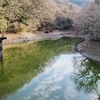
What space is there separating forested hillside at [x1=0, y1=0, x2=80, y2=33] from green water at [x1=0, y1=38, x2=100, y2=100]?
10.6 metres

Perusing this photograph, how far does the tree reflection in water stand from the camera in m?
10.9

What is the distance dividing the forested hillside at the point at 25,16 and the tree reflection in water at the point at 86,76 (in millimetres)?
12372

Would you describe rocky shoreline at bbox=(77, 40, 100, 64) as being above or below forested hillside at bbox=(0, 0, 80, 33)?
below

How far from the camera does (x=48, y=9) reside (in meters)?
40.1

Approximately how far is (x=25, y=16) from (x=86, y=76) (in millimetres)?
22321

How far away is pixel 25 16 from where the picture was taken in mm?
32531

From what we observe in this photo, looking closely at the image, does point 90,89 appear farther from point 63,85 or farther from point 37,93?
point 37,93

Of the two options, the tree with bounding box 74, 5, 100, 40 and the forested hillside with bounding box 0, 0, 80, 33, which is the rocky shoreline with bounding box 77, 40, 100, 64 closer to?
the tree with bounding box 74, 5, 100, 40

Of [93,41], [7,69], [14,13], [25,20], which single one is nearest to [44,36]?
[25,20]

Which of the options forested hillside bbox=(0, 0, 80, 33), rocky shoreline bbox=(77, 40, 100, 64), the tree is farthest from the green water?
forested hillside bbox=(0, 0, 80, 33)

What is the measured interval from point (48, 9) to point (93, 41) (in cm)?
2306

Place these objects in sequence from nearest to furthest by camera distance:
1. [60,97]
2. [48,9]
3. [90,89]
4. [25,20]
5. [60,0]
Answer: [60,97] < [90,89] < [25,20] < [48,9] < [60,0]

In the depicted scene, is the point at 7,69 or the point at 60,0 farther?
the point at 60,0

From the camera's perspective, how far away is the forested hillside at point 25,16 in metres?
27.8
